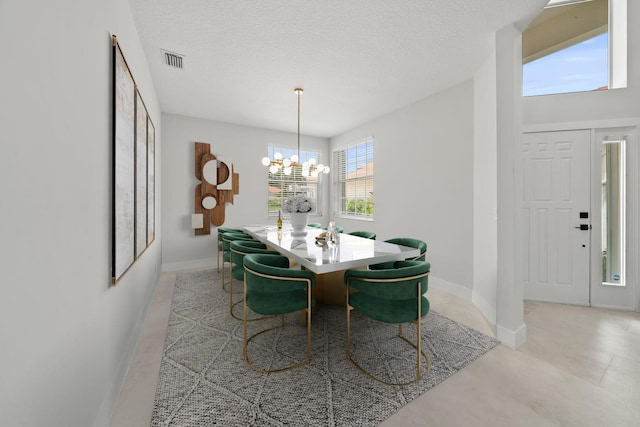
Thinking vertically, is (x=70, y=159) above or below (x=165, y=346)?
above

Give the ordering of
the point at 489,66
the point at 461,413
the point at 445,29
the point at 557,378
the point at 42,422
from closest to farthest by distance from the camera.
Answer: the point at 42,422 → the point at 461,413 → the point at 557,378 → the point at 445,29 → the point at 489,66

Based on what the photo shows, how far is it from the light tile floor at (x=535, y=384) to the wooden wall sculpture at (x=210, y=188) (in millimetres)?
2589

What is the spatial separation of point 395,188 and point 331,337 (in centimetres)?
301

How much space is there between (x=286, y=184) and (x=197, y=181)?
6.26 ft

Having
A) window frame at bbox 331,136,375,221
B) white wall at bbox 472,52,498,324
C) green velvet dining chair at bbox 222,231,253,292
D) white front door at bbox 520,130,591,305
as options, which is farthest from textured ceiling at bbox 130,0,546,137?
green velvet dining chair at bbox 222,231,253,292

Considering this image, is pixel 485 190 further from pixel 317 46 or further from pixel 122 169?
pixel 122 169

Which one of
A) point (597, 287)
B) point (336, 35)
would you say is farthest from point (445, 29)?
point (597, 287)

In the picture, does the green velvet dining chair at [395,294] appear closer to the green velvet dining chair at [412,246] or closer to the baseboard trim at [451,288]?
the green velvet dining chair at [412,246]

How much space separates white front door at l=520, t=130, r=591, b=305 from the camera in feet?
10.3

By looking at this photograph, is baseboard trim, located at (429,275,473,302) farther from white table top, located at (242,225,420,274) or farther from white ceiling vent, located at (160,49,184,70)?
white ceiling vent, located at (160,49,184,70)

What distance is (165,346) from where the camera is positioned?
2275mm

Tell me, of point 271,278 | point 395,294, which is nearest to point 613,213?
point 395,294

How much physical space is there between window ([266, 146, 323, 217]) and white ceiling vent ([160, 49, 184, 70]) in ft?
9.19

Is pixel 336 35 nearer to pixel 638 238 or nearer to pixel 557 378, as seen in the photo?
pixel 557 378
